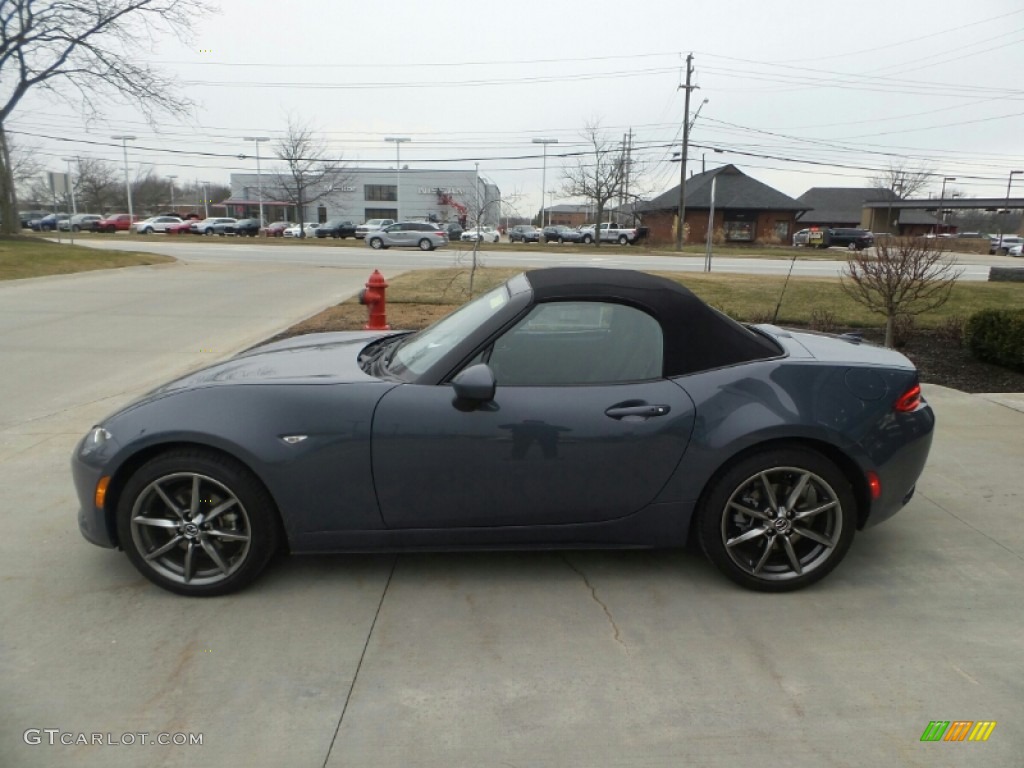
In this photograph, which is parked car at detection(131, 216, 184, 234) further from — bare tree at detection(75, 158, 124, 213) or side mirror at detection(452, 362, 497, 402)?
side mirror at detection(452, 362, 497, 402)

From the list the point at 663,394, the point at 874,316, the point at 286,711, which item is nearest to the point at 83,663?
the point at 286,711

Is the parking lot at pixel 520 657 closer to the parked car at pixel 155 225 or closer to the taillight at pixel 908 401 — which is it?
the taillight at pixel 908 401

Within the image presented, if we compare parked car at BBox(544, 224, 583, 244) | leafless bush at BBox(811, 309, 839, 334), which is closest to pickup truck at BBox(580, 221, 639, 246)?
parked car at BBox(544, 224, 583, 244)

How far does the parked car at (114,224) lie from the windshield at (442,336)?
64949 mm

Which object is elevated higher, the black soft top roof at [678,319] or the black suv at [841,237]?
the black suv at [841,237]

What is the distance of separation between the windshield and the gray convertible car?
4 centimetres

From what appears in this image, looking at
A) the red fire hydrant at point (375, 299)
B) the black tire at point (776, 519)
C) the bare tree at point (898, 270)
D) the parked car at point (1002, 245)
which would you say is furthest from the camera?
the parked car at point (1002, 245)

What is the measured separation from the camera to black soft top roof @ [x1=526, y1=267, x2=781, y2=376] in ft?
11.2

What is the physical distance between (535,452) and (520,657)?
32.8 inches

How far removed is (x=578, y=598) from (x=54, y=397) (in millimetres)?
5652

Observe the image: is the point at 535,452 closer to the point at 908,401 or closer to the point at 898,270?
the point at 908,401

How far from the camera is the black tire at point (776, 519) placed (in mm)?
3311

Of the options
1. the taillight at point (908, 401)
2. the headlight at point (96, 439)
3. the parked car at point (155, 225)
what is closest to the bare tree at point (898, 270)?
the taillight at point (908, 401)

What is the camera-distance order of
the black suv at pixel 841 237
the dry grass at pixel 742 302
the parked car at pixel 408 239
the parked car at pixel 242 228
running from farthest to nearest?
the parked car at pixel 242 228
the black suv at pixel 841 237
the parked car at pixel 408 239
the dry grass at pixel 742 302
